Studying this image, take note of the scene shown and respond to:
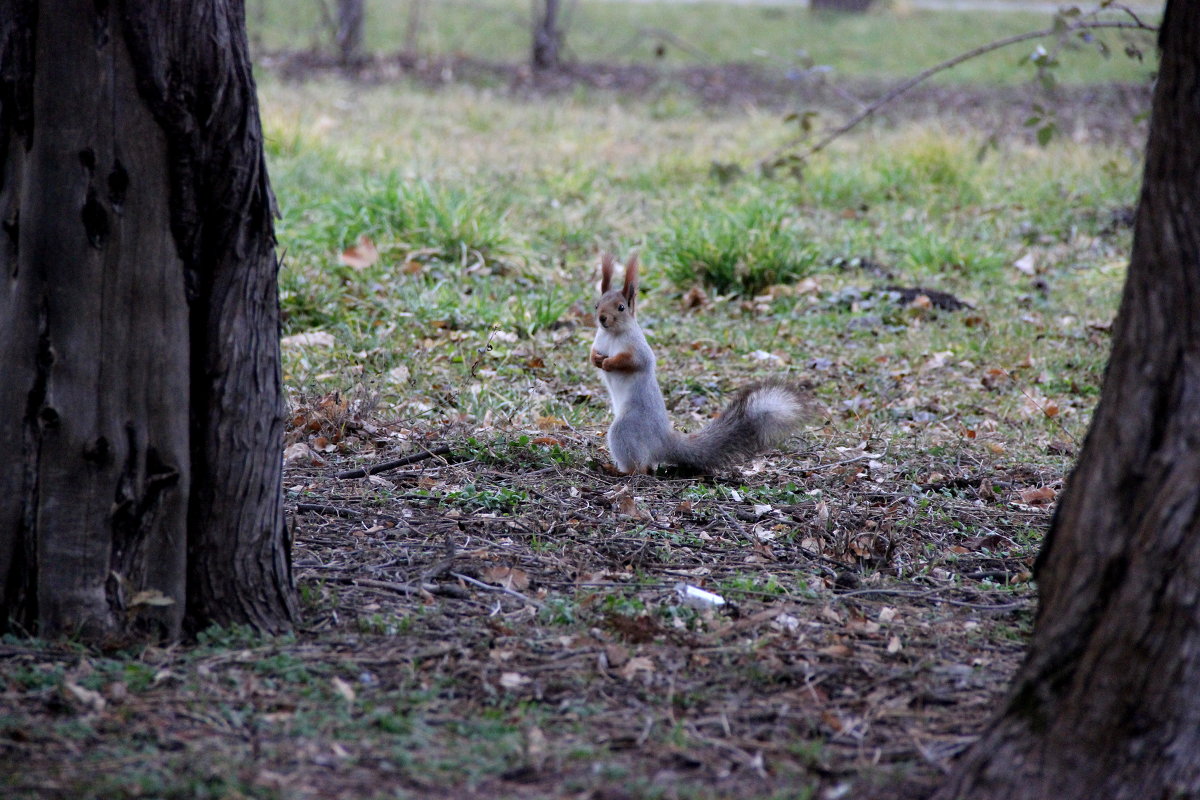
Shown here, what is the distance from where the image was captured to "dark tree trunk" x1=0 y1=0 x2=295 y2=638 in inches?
103

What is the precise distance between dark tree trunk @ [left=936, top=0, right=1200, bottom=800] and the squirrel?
243 cm

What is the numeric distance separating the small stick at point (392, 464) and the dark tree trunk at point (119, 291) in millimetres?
1555

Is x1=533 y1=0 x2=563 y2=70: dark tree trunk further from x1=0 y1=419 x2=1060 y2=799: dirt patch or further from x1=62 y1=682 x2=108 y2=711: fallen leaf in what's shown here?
x1=62 y1=682 x2=108 y2=711: fallen leaf

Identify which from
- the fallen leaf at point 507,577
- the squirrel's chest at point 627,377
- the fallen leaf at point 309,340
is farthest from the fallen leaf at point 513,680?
the fallen leaf at point 309,340

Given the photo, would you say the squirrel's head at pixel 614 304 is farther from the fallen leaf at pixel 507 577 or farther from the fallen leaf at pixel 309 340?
the fallen leaf at pixel 309 340

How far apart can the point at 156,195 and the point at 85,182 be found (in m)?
0.15

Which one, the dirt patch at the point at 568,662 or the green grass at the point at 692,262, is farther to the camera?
the green grass at the point at 692,262

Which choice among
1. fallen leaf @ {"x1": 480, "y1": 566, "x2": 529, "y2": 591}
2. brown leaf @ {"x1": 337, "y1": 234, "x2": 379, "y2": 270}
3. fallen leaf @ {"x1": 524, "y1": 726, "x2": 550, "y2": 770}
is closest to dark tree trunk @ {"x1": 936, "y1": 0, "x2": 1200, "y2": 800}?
fallen leaf @ {"x1": 524, "y1": 726, "x2": 550, "y2": 770}

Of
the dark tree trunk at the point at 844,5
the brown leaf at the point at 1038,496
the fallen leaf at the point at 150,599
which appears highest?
the dark tree trunk at the point at 844,5

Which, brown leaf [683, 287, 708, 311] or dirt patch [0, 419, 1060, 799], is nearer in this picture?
dirt patch [0, 419, 1060, 799]

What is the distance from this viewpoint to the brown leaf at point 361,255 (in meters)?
7.21

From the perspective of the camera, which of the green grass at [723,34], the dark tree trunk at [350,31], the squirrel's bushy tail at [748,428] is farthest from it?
the green grass at [723,34]

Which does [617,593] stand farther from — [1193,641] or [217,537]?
[1193,641]

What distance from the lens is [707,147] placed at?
11.0 m
